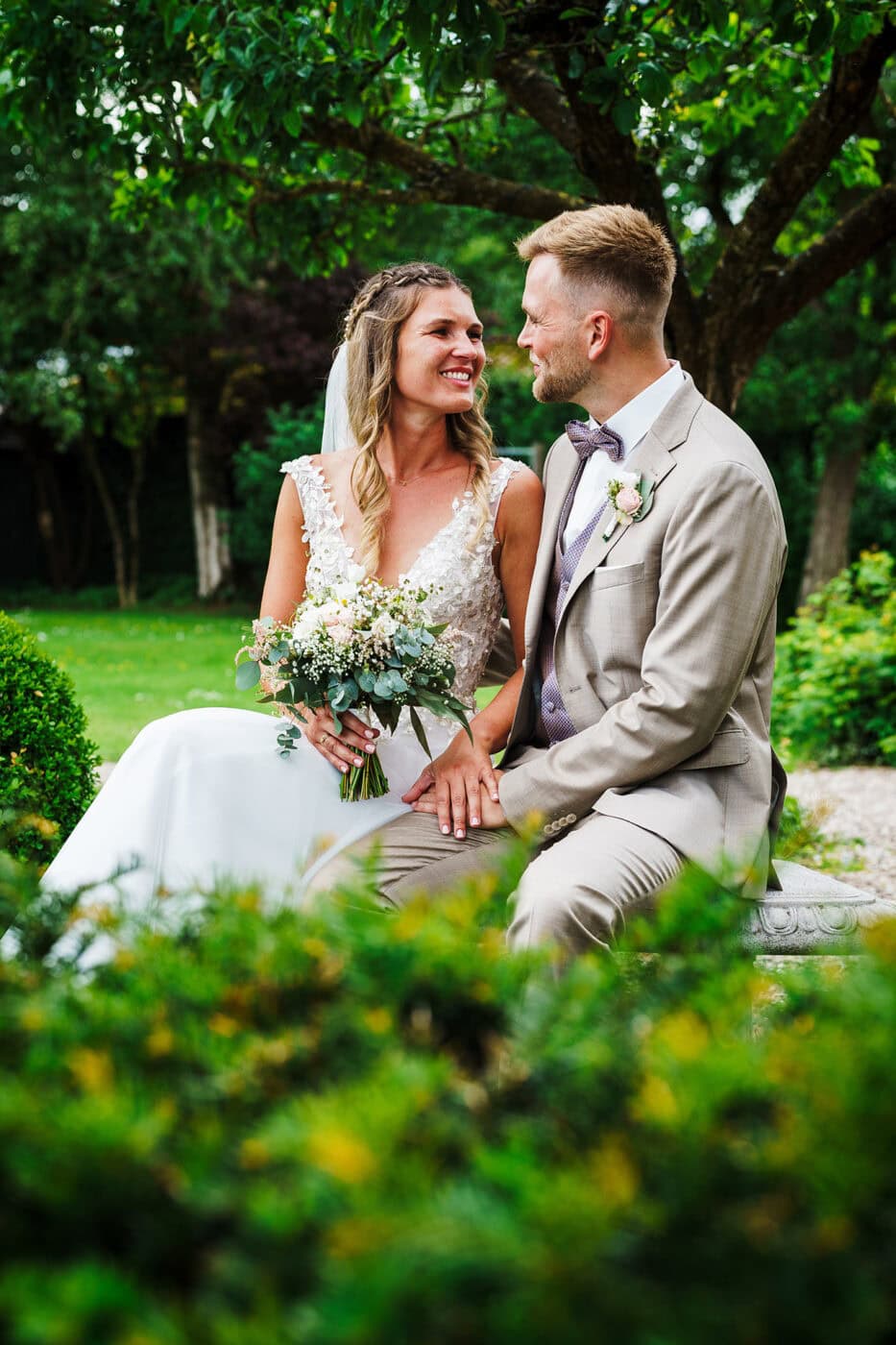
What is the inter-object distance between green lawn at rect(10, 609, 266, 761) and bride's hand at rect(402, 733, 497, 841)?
15.1ft

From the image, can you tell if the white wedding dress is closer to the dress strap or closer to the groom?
the dress strap

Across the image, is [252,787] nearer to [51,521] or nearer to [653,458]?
[653,458]

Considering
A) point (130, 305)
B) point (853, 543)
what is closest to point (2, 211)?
point (130, 305)

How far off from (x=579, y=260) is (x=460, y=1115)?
2565 millimetres

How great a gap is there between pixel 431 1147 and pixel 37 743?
3755mm

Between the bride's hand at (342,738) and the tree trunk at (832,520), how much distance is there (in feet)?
40.3

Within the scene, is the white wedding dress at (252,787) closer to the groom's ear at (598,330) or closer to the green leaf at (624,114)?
Result: the groom's ear at (598,330)

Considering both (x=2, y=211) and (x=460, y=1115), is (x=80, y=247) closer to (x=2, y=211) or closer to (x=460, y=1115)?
(x=2, y=211)

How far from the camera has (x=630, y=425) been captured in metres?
3.32

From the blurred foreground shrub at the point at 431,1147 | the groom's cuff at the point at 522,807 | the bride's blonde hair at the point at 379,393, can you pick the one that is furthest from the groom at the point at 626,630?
the blurred foreground shrub at the point at 431,1147

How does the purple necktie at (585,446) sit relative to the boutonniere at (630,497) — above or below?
above

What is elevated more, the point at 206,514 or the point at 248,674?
the point at 248,674

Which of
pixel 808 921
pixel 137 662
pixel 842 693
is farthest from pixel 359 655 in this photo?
pixel 137 662

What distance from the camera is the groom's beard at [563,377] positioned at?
329cm
